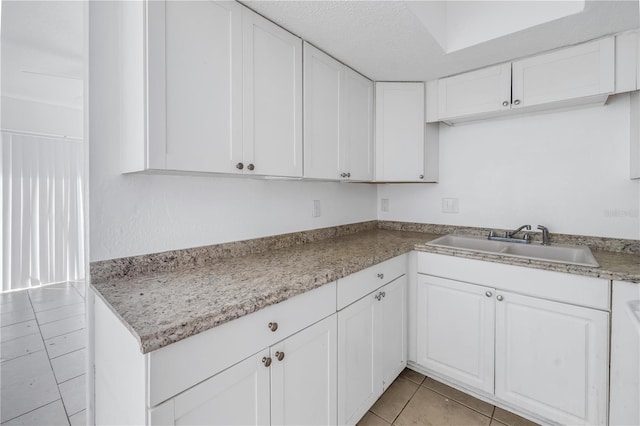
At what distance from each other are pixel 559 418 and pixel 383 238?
1324mm

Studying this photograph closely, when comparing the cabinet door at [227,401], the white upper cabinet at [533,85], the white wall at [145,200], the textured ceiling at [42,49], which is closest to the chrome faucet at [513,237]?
the white upper cabinet at [533,85]

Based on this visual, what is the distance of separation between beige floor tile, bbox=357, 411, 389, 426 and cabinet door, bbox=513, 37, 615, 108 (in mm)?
2055

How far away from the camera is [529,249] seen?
6.13 ft

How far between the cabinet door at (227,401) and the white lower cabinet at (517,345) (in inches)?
48.8

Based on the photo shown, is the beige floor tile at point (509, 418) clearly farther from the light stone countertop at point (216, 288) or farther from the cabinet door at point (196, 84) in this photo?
the cabinet door at point (196, 84)

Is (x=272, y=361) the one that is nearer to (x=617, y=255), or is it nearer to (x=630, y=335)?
(x=630, y=335)

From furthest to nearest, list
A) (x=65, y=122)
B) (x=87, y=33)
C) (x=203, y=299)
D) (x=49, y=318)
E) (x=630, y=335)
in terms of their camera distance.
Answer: (x=65, y=122), (x=49, y=318), (x=630, y=335), (x=87, y=33), (x=203, y=299)

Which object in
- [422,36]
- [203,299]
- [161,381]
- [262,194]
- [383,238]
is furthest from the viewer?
[383,238]

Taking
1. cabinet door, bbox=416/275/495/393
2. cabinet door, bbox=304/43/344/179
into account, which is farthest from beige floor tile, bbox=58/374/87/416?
cabinet door, bbox=416/275/495/393

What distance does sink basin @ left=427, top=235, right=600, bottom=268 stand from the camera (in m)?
1.67

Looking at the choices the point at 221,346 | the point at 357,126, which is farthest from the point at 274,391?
the point at 357,126

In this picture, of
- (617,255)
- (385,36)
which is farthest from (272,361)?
(617,255)

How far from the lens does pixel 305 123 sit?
5.23 feet

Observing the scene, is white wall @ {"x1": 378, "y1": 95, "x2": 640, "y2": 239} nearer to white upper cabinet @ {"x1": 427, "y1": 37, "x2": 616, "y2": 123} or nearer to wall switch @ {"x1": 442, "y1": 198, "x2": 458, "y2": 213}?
wall switch @ {"x1": 442, "y1": 198, "x2": 458, "y2": 213}
